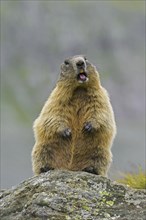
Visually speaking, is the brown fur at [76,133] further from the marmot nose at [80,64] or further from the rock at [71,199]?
the rock at [71,199]

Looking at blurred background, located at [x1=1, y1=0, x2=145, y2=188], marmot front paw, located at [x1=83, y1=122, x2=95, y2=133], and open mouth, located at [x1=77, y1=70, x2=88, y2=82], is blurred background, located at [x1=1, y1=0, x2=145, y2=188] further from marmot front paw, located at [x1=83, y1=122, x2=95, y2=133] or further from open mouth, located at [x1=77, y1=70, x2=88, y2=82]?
marmot front paw, located at [x1=83, y1=122, x2=95, y2=133]

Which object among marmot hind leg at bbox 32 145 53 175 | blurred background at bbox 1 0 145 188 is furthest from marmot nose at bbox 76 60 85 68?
blurred background at bbox 1 0 145 188

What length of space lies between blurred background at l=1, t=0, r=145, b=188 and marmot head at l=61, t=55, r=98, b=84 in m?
90.3

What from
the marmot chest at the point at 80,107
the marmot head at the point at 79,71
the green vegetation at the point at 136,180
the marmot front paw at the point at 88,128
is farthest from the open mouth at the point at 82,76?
the green vegetation at the point at 136,180

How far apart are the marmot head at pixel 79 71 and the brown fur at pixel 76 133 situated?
0.22 feet

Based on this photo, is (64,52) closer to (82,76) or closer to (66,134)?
(82,76)

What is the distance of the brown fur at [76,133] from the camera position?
10328 millimetres

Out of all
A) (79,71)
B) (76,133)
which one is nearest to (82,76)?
(79,71)

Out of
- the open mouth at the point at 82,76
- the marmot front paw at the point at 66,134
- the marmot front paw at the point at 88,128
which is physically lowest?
the marmot front paw at the point at 66,134

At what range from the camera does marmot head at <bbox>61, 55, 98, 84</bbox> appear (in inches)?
430

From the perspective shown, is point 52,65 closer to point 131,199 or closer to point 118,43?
point 118,43

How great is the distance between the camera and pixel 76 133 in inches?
410

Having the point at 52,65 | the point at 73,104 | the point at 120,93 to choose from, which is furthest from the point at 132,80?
the point at 73,104

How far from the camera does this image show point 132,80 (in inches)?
4345
